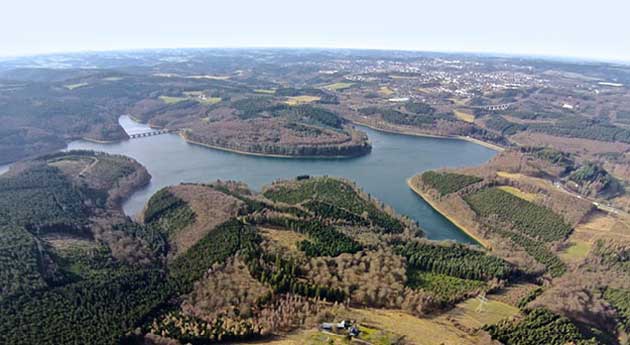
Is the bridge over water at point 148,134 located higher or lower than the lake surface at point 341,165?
higher

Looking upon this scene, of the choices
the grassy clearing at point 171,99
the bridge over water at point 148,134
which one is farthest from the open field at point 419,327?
the grassy clearing at point 171,99

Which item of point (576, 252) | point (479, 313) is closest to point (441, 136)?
point (576, 252)

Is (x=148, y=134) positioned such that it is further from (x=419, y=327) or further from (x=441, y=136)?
(x=419, y=327)

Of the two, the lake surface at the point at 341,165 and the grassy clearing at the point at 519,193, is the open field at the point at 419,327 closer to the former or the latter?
the lake surface at the point at 341,165

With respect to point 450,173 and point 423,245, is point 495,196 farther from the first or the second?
point 423,245

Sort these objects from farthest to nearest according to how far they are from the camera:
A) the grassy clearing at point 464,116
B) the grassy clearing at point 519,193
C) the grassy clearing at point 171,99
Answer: the grassy clearing at point 171,99 → the grassy clearing at point 464,116 → the grassy clearing at point 519,193

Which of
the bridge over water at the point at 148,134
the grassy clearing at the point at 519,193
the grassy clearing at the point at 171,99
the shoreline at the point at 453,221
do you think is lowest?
the shoreline at the point at 453,221

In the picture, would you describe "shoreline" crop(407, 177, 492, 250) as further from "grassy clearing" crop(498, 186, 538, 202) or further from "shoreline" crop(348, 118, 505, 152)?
"shoreline" crop(348, 118, 505, 152)
